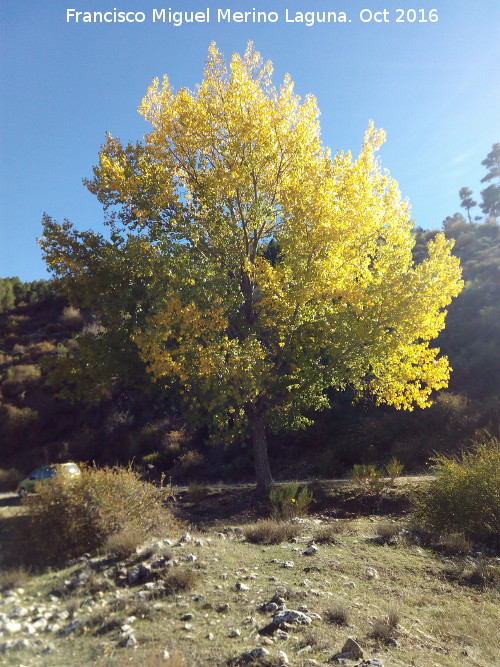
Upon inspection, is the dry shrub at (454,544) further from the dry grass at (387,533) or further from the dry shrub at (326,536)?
the dry shrub at (326,536)

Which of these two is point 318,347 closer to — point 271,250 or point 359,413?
point 271,250

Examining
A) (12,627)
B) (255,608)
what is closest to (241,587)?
Result: (255,608)

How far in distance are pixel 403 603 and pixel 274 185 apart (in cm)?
913

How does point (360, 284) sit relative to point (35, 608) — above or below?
above

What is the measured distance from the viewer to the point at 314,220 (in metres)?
10.2

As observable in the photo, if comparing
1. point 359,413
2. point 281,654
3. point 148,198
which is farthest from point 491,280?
point 281,654

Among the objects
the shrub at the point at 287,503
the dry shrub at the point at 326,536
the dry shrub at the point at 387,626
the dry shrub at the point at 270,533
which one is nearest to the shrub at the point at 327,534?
the dry shrub at the point at 326,536

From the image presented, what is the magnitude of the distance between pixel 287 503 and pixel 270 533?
8.38ft

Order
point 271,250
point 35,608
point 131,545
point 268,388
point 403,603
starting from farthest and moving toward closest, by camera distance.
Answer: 1. point 271,250
2. point 268,388
3. point 131,545
4. point 403,603
5. point 35,608

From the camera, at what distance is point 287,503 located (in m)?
10.9

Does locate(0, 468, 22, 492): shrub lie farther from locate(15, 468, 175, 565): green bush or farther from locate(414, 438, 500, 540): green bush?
locate(414, 438, 500, 540): green bush

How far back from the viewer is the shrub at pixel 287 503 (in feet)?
34.3

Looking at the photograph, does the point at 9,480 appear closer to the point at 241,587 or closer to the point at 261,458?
the point at 261,458

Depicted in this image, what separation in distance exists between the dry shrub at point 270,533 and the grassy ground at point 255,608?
594 millimetres
